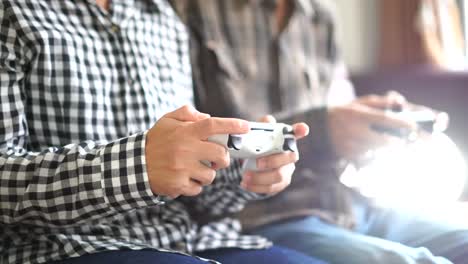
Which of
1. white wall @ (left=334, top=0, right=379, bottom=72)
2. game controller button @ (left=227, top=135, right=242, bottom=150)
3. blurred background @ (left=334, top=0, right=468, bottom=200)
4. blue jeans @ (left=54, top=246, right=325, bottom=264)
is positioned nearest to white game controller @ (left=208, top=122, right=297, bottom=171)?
game controller button @ (left=227, top=135, right=242, bottom=150)

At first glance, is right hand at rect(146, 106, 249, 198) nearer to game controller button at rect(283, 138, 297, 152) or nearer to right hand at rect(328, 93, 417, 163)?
game controller button at rect(283, 138, 297, 152)

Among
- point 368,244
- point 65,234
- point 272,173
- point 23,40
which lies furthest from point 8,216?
point 368,244

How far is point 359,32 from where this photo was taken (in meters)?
2.34

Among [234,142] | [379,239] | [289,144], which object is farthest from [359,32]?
[234,142]

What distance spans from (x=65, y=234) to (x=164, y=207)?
0.16m

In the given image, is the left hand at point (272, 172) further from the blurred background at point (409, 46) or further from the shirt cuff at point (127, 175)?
the blurred background at point (409, 46)

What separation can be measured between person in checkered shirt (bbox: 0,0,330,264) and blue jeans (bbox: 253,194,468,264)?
0.07 metres

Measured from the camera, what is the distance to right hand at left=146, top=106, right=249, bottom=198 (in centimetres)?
64

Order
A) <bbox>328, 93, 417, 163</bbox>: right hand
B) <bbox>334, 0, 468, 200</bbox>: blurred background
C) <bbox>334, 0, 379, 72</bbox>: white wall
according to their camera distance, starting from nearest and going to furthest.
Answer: <bbox>328, 93, 417, 163</bbox>: right hand → <bbox>334, 0, 468, 200</bbox>: blurred background → <bbox>334, 0, 379, 72</bbox>: white wall

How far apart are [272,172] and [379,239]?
194 millimetres

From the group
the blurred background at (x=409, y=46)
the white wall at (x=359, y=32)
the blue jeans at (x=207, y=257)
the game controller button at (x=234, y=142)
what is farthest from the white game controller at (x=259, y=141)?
the white wall at (x=359, y=32)

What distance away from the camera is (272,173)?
81 centimetres

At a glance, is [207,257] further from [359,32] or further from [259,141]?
[359,32]

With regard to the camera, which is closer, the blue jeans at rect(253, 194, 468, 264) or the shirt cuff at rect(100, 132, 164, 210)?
the shirt cuff at rect(100, 132, 164, 210)
